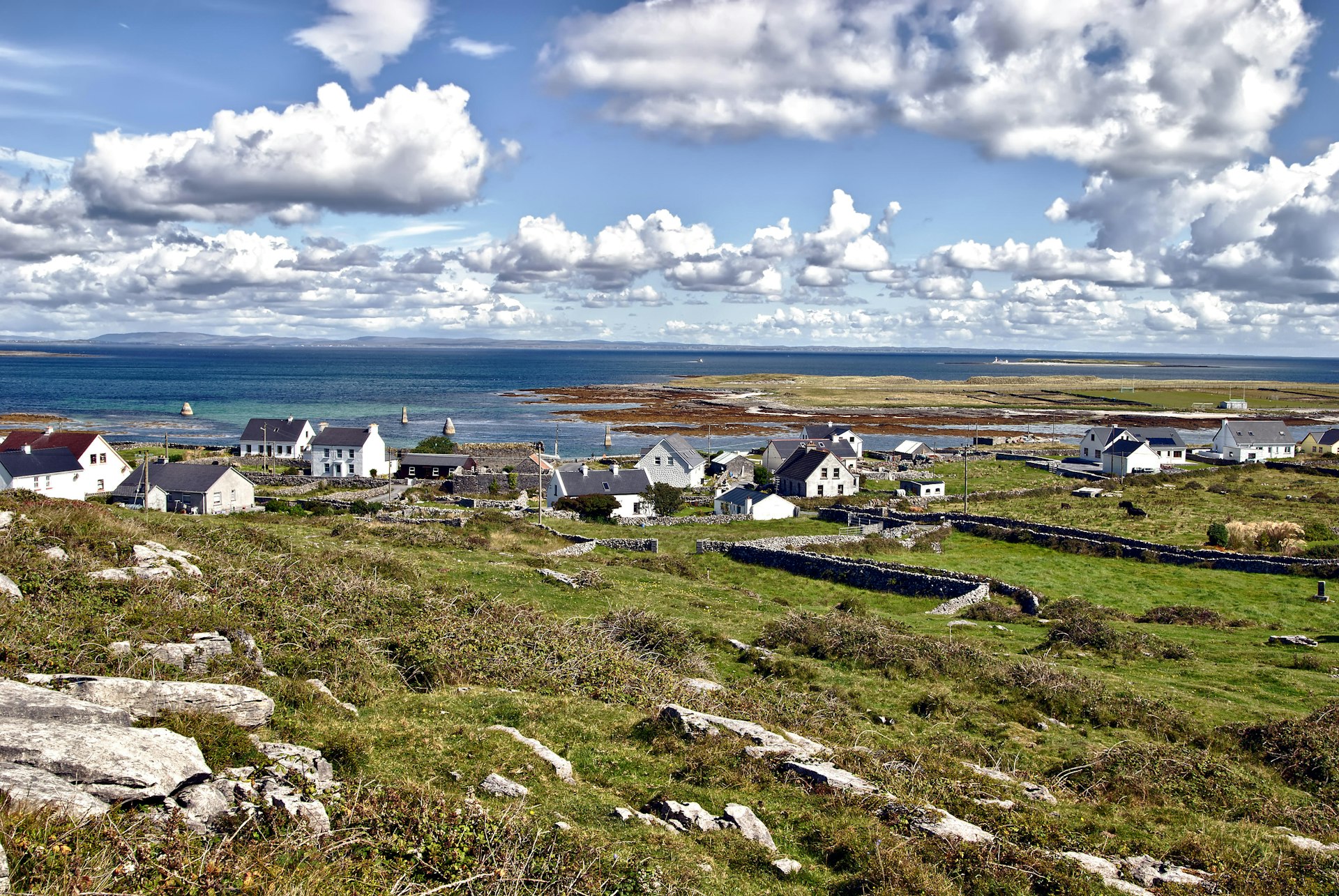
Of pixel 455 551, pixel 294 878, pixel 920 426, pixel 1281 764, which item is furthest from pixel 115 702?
pixel 920 426

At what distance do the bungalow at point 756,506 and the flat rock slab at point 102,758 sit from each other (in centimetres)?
4964

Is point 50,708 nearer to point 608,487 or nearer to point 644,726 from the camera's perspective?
point 644,726

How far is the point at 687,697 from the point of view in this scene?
1738 cm

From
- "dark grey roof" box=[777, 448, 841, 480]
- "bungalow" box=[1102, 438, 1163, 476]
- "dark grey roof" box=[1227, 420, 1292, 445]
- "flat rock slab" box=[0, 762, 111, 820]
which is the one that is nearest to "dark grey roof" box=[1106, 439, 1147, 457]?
"bungalow" box=[1102, 438, 1163, 476]

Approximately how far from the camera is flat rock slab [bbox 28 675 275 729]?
11.1 meters

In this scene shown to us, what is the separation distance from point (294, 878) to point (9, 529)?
15749 millimetres

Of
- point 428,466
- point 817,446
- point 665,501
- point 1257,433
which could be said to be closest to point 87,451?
point 428,466

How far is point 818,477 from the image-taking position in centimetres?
6831

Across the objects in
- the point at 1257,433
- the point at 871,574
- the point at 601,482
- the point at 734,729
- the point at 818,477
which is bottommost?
the point at 871,574

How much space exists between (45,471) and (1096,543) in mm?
65133

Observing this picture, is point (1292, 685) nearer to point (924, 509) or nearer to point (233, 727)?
point (233, 727)

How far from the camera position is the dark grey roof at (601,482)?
62.1 meters

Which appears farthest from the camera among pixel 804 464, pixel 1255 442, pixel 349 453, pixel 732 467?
pixel 1255 442

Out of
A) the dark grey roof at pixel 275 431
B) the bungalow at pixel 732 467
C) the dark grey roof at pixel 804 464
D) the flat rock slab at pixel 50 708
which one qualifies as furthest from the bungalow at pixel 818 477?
the flat rock slab at pixel 50 708
